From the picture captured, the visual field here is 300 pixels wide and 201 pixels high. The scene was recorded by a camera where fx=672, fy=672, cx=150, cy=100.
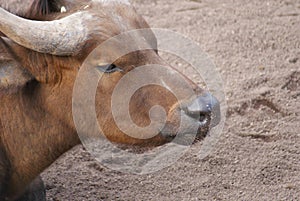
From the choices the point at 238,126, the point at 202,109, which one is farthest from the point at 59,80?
the point at 238,126

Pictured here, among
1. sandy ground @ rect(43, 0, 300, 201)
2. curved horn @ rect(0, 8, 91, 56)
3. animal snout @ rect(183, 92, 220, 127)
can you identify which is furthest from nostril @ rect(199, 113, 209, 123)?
sandy ground @ rect(43, 0, 300, 201)

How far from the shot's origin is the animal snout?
3586 mm

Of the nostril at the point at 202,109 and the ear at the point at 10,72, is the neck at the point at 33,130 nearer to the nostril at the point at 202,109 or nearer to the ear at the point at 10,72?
the ear at the point at 10,72

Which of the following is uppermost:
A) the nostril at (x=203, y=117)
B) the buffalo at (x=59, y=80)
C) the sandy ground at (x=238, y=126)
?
the buffalo at (x=59, y=80)

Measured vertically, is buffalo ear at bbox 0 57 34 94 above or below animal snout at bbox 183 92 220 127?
above

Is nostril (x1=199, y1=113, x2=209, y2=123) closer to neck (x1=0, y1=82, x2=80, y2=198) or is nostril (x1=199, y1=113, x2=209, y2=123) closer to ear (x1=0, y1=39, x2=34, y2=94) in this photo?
neck (x1=0, y1=82, x2=80, y2=198)

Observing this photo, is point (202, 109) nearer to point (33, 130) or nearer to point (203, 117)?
point (203, 117)

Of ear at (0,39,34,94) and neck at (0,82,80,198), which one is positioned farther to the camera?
neck at (0,82,80,198)

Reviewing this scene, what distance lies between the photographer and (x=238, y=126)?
18.5ft

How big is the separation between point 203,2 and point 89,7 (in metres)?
4.01

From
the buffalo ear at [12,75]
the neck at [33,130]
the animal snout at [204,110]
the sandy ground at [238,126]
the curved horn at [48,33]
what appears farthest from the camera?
the sandy ground at [238,126]

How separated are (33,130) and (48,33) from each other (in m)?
0.69

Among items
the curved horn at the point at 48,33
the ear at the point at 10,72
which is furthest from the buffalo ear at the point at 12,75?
the curved horn at the point at 48,33

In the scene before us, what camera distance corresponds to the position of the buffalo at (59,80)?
3.54 metres
